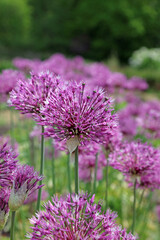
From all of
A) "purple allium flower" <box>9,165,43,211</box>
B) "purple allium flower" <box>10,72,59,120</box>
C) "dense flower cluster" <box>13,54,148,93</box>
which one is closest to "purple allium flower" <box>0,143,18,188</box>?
"purple allium flower" <box>9,165,43,211</box>

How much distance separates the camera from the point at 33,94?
49.6 inches

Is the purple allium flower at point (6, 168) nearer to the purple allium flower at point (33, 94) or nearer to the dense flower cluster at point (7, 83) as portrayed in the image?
the purple allium flower at point (33, 94)

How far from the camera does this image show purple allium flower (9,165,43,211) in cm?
94

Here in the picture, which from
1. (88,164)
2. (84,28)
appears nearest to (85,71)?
(88,164)

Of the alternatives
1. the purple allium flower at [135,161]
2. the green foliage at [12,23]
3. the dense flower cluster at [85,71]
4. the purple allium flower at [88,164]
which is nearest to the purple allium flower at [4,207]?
the purple allium flower at [135,161]

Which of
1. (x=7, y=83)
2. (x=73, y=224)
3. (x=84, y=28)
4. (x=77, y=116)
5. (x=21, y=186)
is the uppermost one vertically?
(x=84, y=28)

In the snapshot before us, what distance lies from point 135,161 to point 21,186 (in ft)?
2.14

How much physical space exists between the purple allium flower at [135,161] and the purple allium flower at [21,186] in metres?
0.55

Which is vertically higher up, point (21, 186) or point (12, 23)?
point (12, 23)

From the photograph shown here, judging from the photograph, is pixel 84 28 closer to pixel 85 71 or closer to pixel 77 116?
pixel 85 71

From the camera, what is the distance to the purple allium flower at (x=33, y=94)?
123 cm

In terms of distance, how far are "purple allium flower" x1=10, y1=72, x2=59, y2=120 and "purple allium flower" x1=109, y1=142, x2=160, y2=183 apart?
472 millimetres

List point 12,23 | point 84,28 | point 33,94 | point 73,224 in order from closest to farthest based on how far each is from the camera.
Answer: point 73,224 → point 33,94 → point 84,28 → point 12,23

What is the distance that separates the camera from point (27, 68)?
366 centimetres
